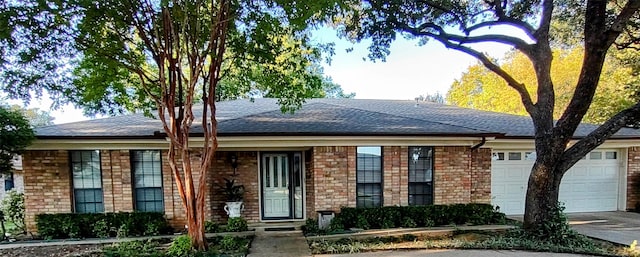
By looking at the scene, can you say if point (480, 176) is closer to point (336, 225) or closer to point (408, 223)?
point (408, 223)

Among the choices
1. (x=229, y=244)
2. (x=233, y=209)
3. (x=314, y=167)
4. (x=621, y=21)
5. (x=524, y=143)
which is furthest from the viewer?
(x=524, y=143)

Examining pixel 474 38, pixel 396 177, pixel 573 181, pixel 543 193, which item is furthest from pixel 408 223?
pixel 573 181

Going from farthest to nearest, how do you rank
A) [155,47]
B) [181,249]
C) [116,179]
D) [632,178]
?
[632,178] < [116,179] < [155,47] < [181,249]

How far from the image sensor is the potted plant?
845 centimetres

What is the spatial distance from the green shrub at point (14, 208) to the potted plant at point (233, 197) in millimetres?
5420

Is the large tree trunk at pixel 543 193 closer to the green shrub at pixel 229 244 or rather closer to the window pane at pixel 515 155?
the window pane at pixel 515 155

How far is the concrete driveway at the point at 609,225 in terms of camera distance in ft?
23.3

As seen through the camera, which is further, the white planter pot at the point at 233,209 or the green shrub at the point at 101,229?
the white planter pot at the point at 233,209

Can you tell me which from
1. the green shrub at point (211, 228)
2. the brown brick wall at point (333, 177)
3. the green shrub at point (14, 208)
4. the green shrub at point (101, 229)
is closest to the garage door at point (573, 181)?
the brown brick wall at point (333, 177)

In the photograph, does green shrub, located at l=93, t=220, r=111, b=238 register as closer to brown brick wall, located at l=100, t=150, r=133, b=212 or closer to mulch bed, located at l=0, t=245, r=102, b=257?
brown brick wall, located at l=100, t=150, r=133, b=212

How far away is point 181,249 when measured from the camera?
615 centimetres

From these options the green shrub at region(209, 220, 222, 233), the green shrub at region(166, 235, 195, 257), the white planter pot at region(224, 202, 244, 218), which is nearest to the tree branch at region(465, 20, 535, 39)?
the white planter pot at region(224, 202, 244, 218)

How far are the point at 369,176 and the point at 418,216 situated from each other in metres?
1.60

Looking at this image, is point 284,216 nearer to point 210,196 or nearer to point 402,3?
point 210,196
